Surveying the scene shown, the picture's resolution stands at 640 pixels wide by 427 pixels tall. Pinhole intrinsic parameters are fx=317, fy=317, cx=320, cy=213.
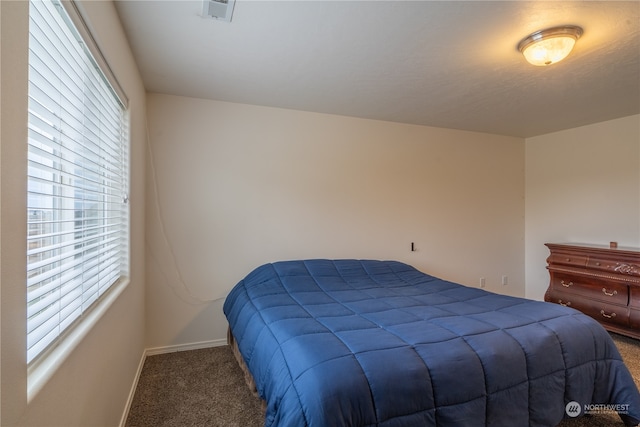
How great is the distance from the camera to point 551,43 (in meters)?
1.78

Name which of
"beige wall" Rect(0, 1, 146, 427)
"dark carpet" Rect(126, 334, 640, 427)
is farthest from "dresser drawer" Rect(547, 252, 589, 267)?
"beige wall" Rect(0, 1, 146, 427)

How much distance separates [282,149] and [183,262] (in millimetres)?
1399

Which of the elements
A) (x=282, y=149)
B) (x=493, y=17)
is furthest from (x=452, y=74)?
(x=282, y=149)

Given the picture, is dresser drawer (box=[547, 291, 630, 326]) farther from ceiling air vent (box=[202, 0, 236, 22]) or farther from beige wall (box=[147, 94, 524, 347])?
ceiling air vent (box=[202, 0, 236, 22])

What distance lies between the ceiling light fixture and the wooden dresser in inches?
89.2

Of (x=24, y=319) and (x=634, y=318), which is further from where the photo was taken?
(x=634, y=318)

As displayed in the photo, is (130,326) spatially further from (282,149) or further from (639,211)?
(639,211)

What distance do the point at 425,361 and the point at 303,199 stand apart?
209 centimetres

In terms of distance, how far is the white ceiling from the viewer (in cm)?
165

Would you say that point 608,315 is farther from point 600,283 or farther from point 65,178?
point 65,178

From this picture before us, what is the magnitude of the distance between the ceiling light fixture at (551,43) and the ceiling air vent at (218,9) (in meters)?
1.67

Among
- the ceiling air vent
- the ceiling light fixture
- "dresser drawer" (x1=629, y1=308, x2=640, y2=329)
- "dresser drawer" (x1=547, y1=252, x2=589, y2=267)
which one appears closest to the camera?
the ceiling air vent

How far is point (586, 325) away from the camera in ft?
5.99

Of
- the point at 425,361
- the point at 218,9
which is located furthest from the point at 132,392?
the point at 218,9
